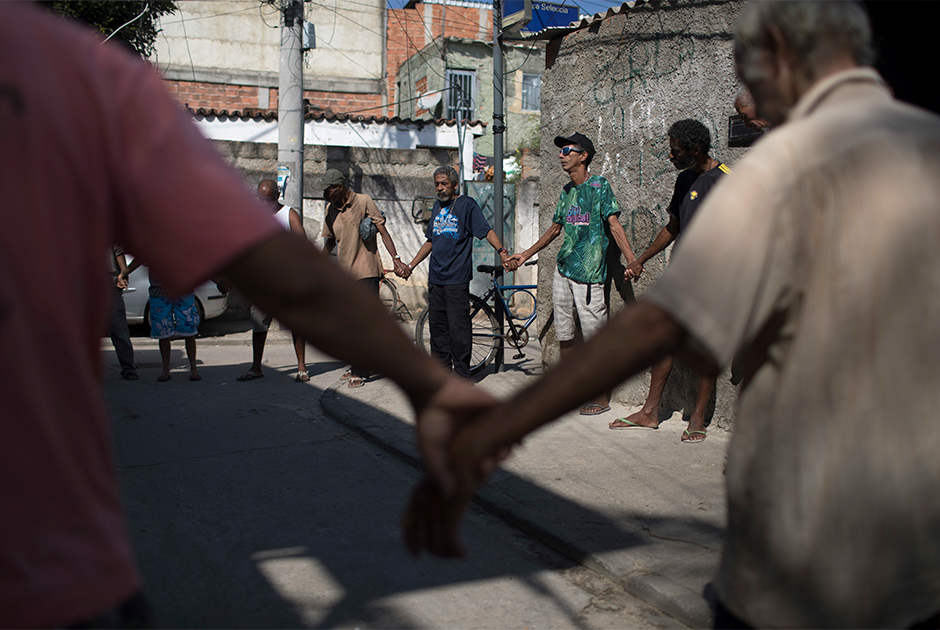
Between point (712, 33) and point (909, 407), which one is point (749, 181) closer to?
point (909, 407)

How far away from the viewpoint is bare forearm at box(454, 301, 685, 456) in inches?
49.3

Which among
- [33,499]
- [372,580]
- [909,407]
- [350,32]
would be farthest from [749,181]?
[350,32]

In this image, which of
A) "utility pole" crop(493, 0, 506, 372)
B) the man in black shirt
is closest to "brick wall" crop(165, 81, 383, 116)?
"utility pole" crop(493, 0, 506, 372)

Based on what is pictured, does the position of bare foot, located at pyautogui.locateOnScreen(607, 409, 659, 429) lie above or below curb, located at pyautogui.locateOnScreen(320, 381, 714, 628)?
above

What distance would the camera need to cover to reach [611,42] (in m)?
6.36

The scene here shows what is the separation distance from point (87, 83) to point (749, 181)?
95 centimetres

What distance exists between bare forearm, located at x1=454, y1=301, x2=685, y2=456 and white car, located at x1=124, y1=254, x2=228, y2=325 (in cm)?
980

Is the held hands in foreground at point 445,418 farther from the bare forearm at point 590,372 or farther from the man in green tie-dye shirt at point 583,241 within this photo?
the man in green tie-dye shirt at point 583,241

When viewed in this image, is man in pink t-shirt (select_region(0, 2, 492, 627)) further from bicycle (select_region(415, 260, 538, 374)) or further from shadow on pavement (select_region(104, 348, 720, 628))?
bicycle (select_region(415, 260, 538, 374))

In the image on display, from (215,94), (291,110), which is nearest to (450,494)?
(291,110)

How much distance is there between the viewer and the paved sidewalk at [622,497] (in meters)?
3.35

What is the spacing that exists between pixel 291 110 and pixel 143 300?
11.0 feet

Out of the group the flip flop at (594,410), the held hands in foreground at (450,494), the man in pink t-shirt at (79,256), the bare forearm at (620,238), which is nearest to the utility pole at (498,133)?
the flip flop at (594,410)

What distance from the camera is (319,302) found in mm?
1183
